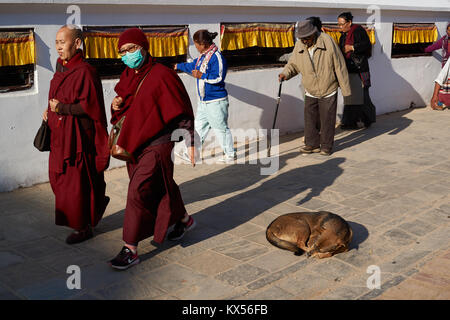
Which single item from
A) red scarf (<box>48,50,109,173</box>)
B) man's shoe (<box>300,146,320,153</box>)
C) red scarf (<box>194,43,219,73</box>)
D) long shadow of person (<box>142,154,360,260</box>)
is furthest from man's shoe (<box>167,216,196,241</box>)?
man's shoe (<box>300,146,320,153</box>)

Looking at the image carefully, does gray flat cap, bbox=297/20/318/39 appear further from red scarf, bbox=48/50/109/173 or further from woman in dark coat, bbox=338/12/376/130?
red scarf, bbox=48/50/109/173

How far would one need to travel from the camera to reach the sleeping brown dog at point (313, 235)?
441 centimetres

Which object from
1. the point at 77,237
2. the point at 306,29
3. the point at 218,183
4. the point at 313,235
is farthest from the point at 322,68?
the point at 77,237

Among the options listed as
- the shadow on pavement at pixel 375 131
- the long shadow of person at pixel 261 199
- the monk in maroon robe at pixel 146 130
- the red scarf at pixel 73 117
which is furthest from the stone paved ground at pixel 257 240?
the shadow on pavement at pixel 375 131

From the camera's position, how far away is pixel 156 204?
446cm

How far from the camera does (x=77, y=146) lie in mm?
4602

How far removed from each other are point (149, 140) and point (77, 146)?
0.69m

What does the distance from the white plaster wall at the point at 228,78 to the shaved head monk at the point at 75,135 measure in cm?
179

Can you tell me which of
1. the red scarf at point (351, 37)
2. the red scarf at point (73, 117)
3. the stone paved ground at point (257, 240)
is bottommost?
the stone paved ground at point (257, 240)

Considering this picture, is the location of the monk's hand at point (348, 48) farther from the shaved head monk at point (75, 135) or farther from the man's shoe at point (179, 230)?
the shaved head monk at point (75, 135)

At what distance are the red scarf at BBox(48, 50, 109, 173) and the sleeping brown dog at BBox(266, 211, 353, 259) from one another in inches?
62.0

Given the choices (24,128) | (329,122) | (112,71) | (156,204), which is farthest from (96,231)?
(329,122)

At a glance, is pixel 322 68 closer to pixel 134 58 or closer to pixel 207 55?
pixel 207 55
